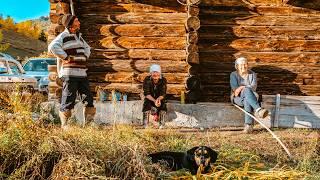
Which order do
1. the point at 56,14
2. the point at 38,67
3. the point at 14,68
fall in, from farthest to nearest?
the point at 38,67
the point at 14,68
the point at 56,14

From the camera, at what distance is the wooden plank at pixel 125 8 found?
32.5 feet

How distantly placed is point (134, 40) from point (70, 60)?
2.40 m

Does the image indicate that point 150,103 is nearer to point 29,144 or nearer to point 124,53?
point 124,53

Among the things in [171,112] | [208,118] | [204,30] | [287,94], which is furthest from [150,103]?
[287,94]

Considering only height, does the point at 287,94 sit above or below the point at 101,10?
below

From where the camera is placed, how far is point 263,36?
10.1 m

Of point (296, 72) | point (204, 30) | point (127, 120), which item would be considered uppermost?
point (204, 30)

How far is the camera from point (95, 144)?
4.97 meters

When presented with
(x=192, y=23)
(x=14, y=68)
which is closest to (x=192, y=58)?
(x=192, y=23)

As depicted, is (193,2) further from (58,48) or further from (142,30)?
(58,48)

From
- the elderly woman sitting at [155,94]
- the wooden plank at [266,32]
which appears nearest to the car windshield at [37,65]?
the wooden plank at [266,32]

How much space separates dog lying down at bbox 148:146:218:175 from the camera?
4990 mm

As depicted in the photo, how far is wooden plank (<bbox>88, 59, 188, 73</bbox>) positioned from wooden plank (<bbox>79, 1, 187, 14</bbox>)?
982 millimetres

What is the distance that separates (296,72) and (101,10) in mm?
4076
